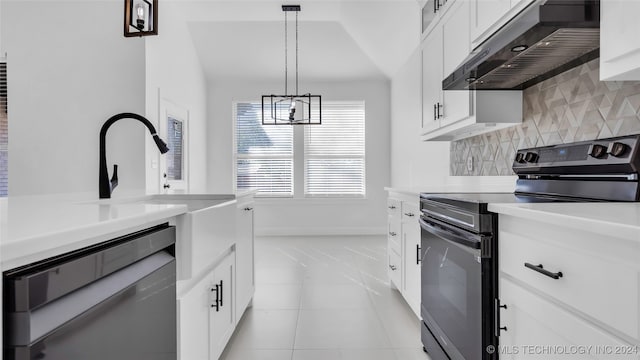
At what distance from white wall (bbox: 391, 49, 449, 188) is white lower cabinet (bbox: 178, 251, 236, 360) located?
251 centimetres

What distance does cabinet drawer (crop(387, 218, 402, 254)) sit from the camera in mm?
3005

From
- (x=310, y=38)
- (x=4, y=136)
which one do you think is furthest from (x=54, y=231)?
(x=310, y=38)

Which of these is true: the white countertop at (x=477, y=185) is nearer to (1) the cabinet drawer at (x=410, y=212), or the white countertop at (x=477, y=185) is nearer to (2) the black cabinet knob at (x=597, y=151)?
(1) the cabinet drawer at (x=410, y=212)

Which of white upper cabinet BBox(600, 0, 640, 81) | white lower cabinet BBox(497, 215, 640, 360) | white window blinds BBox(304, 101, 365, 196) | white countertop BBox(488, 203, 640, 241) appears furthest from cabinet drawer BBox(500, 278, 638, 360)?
white window blinds BBox(304, 101, 365, 196)

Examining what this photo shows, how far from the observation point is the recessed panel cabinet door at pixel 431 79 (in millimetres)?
2873

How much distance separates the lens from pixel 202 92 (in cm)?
643

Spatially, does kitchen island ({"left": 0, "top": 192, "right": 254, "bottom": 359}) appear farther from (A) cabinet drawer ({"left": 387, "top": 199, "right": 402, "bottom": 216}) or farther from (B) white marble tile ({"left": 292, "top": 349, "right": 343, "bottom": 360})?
(A) cabinet drawer ({"left": 387, "top": 199, "right": 402, "bottom": 216})

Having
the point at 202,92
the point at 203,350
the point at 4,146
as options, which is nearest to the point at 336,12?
the point at 202,92

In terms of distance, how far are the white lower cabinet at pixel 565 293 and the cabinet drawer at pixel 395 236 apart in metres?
1.67

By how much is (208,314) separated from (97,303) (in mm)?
980

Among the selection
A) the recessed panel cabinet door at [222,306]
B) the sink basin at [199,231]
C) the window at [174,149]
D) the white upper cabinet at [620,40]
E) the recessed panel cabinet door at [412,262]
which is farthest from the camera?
the window at [174,149]

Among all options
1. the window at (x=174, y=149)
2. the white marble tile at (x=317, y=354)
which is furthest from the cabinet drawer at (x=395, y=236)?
the window at (x=174, y=149)

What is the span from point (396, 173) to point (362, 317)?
3.84m

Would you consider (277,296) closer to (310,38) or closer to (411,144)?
(411,144)
